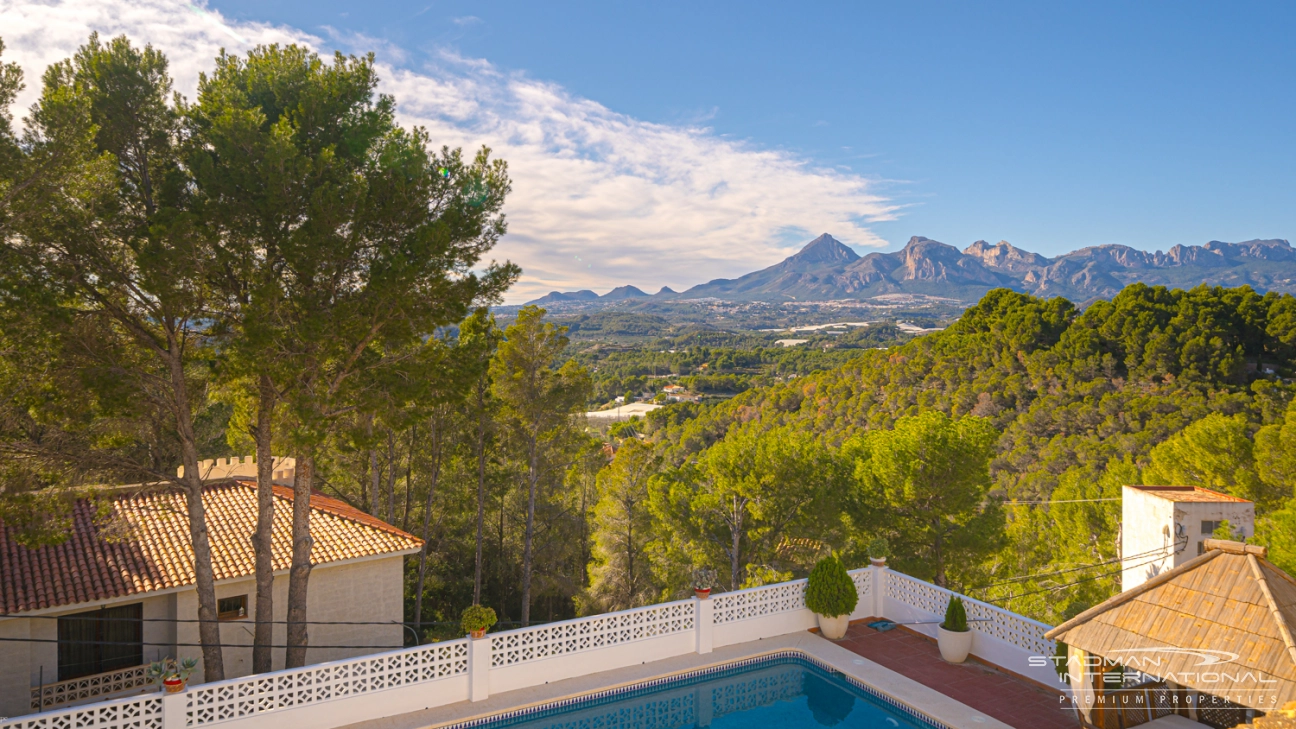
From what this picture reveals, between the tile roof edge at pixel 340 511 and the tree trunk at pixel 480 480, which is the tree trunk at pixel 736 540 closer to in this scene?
the tree trunk at pixel 480 480

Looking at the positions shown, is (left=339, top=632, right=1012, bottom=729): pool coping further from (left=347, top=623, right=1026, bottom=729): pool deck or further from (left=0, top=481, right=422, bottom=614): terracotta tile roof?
(left=0, top=481, right=422, bottom=614): terracotta tile roof

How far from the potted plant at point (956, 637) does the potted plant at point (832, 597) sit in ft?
4.19

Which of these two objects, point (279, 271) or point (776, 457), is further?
point (776, 457)

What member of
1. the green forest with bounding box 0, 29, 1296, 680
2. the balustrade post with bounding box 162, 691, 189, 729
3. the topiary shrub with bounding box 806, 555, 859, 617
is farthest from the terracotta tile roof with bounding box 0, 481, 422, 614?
the topiary shrub with bounding box 806, 555, 859, 617

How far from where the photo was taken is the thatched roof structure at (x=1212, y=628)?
17.9 ft

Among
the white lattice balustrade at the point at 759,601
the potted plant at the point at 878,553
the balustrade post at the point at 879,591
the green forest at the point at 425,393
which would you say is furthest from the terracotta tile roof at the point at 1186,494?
the white lattice balustrade at the point at 759,601

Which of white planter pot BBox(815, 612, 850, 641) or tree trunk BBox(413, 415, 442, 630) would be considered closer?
white planter pot BBox(815, 612, 850, 641)

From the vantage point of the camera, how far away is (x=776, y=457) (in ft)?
50.0

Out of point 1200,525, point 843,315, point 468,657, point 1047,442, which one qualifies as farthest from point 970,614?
point 843,315

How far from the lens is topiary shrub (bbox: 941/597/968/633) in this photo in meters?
8.76

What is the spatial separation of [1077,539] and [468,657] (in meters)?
14.4

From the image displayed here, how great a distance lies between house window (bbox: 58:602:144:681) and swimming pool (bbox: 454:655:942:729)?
219 inches

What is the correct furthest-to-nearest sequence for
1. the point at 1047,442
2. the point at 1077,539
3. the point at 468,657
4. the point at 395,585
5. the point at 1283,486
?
the point at 1047,442 < the point at 1077,539 < the point at 1283,486 < the point at 395,585 < the point at 468,657

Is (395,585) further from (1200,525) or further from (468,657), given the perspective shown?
(1200,525)
